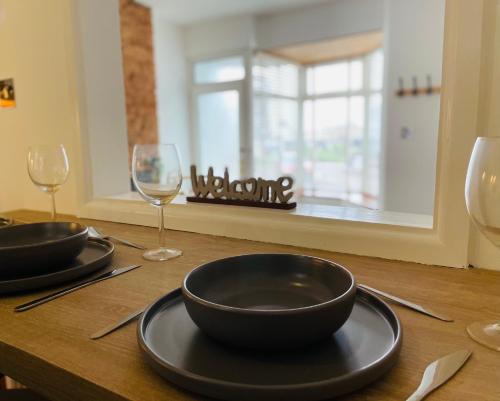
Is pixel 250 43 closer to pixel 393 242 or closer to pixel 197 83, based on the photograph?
pixel 197 83

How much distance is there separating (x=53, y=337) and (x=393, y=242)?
0.61 m

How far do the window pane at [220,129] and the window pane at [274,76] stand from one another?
0.43m

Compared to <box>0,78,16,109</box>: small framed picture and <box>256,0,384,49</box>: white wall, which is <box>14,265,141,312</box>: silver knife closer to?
<box>0,78,16,109</box>: small framed picture

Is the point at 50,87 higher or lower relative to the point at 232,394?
higher

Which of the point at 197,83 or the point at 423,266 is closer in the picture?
the point at 423,266

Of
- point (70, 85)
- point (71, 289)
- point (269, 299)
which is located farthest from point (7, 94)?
A: point (269, 299)

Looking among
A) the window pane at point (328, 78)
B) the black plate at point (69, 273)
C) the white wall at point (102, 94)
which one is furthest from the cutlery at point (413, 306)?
the window pane at point (328, 78)

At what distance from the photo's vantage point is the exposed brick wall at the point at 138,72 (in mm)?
4172

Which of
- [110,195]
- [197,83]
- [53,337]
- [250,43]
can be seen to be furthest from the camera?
[197,83]

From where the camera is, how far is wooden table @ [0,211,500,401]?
1.24 ft

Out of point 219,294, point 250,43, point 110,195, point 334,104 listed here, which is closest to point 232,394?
point 219,294

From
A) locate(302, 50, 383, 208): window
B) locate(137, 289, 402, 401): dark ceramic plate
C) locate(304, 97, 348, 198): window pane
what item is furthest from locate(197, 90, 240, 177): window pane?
locate(137, 289, 402, 401): dark ceramic plate

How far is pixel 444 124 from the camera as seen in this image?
73 centimetres

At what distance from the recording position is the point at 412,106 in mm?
3334
